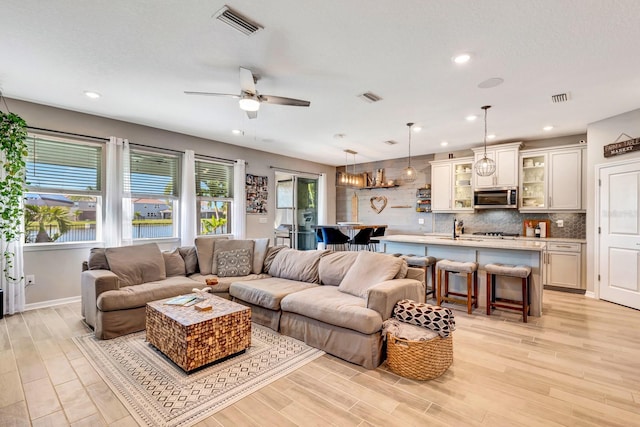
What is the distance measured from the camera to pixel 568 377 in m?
2.38

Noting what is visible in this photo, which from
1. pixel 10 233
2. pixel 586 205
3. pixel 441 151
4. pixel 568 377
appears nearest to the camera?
pixel 568 377

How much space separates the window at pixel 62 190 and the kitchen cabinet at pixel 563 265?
23.8ft

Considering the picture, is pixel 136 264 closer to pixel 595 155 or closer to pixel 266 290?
pixel 266 290

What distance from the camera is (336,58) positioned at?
2781 millimetres

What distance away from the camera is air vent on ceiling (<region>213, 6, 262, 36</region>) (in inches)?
84.5

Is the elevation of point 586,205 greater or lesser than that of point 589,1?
lesser

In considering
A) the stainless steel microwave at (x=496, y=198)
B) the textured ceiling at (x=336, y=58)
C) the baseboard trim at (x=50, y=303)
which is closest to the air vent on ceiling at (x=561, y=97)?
the textured ceiling at (x=336, y=58)

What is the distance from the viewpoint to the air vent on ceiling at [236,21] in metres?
2.15

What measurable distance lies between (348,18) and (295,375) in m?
2.72

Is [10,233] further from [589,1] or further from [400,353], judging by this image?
[589,1]

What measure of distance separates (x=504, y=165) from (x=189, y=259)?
18.5 ft

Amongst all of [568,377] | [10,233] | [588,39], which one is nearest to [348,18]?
[588,39]

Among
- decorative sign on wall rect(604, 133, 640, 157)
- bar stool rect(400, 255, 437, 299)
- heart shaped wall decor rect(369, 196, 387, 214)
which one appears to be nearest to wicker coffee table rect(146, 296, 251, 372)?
bar stool rect(400, 255, 437, 299)

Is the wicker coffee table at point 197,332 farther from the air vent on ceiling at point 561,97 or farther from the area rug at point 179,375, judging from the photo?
the air vent on ceiling at point 561,97
